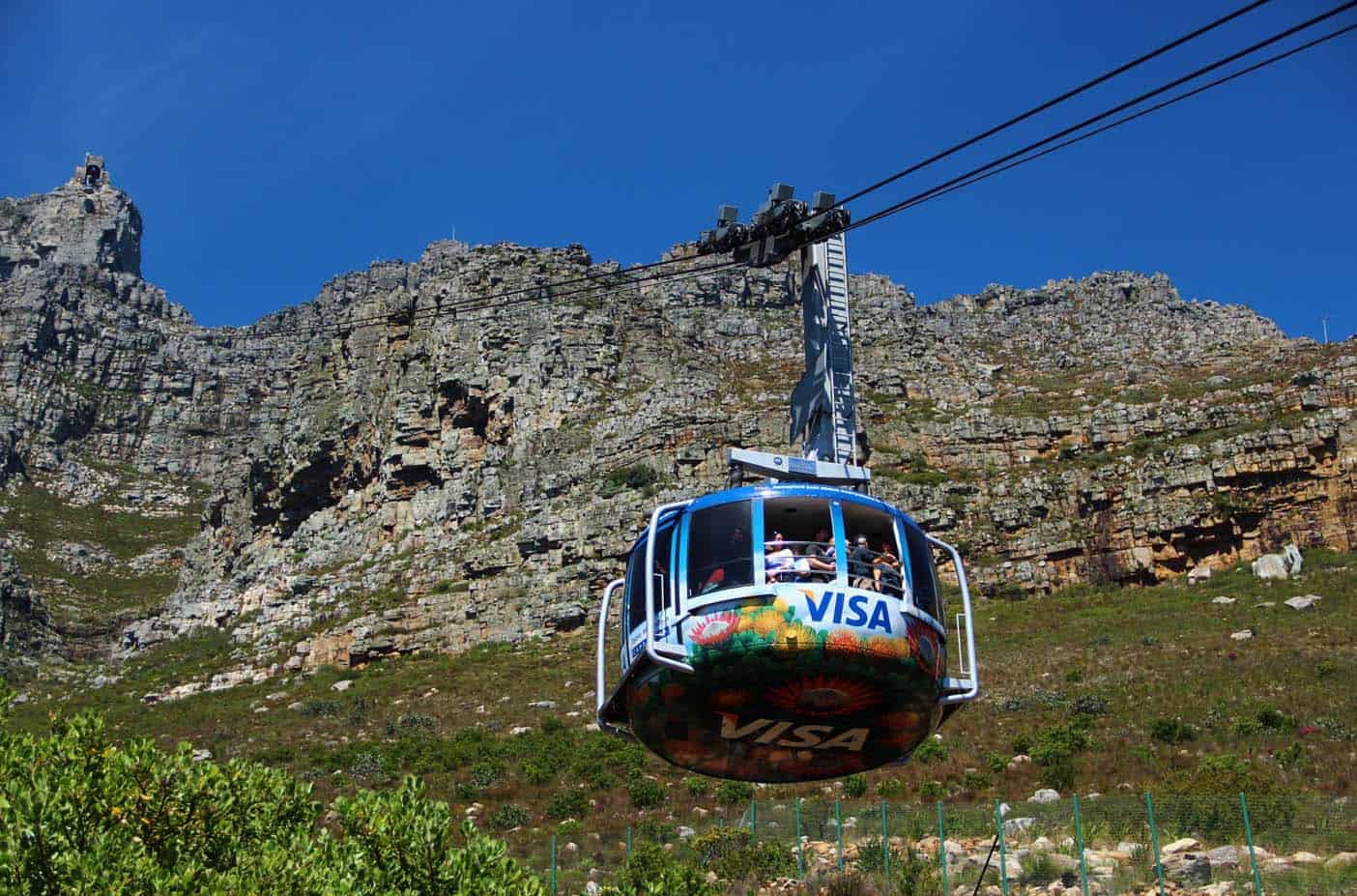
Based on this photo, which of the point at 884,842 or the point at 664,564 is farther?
the point at 884,842

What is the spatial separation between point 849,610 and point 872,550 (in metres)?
1.48

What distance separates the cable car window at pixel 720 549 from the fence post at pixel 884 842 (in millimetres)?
16588

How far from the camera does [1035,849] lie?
29.0 metres

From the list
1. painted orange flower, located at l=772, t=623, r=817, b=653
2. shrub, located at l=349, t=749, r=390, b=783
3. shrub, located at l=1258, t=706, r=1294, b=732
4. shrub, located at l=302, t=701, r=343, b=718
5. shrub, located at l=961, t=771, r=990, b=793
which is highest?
shrub, located at l=302, t=701, r=343, b=718

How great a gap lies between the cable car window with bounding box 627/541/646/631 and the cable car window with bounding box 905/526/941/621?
3.36 metres

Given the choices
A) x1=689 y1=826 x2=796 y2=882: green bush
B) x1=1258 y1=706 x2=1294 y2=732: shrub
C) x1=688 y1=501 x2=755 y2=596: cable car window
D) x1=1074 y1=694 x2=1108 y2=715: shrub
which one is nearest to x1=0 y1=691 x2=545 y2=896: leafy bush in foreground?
x1=688 y1=501 x2=755 y2=596: cable car window

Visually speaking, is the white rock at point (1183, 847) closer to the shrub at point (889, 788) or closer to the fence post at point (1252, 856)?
the fence post at point (1252, 856)

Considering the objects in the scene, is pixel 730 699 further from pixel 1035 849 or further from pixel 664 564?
pixel 1035 849

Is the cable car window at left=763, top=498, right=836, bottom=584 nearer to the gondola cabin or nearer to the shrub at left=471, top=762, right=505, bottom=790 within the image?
the gondola cabin

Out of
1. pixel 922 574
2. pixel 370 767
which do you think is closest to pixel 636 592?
pixel 922 574

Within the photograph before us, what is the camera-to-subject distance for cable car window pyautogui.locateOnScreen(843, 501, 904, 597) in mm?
15555

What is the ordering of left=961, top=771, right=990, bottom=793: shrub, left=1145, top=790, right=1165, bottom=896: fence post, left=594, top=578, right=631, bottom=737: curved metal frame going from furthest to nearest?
left=961, top=771, right=990, bottom=793: shrub < left=1145, top=790, right=1165, bottom=896: fence post < left=594, top=578, right=631, bottom=737: curved metal frame

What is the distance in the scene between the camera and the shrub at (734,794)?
3922cm

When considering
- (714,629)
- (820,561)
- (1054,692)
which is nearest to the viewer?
(714,629)
